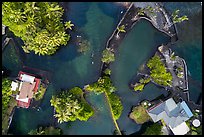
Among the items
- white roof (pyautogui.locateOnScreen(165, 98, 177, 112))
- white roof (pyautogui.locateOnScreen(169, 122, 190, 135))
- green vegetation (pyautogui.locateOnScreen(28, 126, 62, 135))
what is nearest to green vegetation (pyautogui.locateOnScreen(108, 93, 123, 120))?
white roof (pyautogui.locateOnScreen(165, 98, 177, 112))

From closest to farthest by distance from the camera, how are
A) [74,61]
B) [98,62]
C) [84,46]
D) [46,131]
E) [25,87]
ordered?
[25,87] → [46,131] → [84,46] → [98,62] → [74,61]

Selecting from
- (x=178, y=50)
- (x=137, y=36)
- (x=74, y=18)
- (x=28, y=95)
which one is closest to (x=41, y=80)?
(x=28, y=95)

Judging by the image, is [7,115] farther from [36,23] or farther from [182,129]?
[182,129]

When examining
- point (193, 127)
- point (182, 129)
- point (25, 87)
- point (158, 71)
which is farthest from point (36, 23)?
point (193, 127)

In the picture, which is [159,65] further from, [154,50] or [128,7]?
[128,7]

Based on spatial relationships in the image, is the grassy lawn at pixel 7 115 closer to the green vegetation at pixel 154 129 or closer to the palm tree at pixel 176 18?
→ the green vegetation at pixel 154 129

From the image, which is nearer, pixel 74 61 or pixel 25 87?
pixel 25 87
